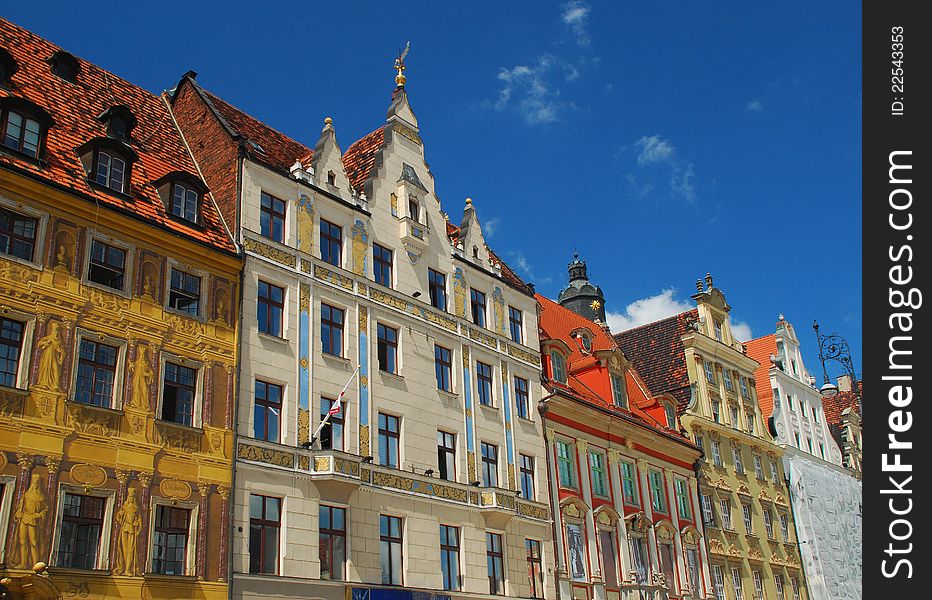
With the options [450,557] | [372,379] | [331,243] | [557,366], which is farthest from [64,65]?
[557,366]

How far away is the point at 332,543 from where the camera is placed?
28156mm

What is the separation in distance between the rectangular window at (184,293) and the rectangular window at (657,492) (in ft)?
78.6

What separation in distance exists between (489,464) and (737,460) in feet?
71.5

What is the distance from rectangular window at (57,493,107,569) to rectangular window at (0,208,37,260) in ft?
18.4

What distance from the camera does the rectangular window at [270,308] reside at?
28.4 meters

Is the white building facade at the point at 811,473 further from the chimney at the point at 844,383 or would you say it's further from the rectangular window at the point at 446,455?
the rectangular window at the point at 446,455

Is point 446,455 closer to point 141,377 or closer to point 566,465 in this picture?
point 566,465

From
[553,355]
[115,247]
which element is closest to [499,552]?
[553,355]

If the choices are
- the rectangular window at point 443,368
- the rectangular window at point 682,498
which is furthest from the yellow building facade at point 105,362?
the rectangular window at point 682,498

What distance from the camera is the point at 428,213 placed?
120ft

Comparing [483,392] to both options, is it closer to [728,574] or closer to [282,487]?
[282,487]

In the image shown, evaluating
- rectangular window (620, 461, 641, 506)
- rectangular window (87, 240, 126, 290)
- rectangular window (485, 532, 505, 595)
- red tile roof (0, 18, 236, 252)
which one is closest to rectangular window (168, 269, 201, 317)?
red tile roof (0, 18, 236, 252)

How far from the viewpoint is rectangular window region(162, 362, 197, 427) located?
2505 cm

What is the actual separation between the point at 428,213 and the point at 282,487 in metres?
12.9
